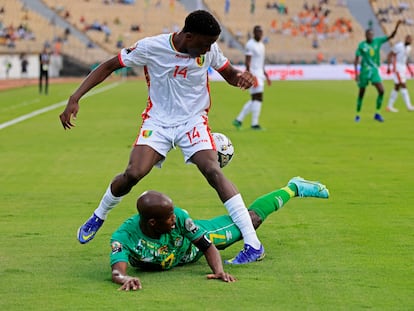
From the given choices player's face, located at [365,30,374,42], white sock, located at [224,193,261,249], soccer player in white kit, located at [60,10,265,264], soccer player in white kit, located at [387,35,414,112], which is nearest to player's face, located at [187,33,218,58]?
soccer player in white kit, located at [60,10,265,264]

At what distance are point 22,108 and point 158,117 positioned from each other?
25289 millimetres

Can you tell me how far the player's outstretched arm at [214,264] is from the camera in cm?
753

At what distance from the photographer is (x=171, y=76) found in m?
8.72

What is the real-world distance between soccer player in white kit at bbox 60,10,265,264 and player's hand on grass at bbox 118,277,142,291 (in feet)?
3.98

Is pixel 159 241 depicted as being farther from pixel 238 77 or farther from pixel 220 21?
pixel 220 21

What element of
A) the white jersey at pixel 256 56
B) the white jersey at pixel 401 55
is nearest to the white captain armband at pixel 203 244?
the white jersey at pixel 256 56

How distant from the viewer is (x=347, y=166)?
53.3 ft

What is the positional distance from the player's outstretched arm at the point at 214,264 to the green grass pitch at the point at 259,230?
120 millimetres

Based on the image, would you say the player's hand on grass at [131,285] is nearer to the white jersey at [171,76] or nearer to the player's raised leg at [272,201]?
the player's raised leg at [272,201]

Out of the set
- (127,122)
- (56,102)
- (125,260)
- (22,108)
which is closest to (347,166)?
(125,260)

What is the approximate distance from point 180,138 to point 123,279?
1732 mm

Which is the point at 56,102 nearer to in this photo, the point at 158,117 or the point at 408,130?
the point at 408,130

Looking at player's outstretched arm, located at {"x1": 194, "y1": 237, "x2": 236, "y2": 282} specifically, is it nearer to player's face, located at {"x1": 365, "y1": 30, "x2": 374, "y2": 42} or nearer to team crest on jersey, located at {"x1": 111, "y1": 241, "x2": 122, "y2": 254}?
team crest on jersey, located at {"x1": 111, "y1": 241, "x2": 122, "y2": 254}

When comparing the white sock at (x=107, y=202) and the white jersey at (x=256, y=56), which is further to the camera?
A: the white jersey at (x=256, y=56)
